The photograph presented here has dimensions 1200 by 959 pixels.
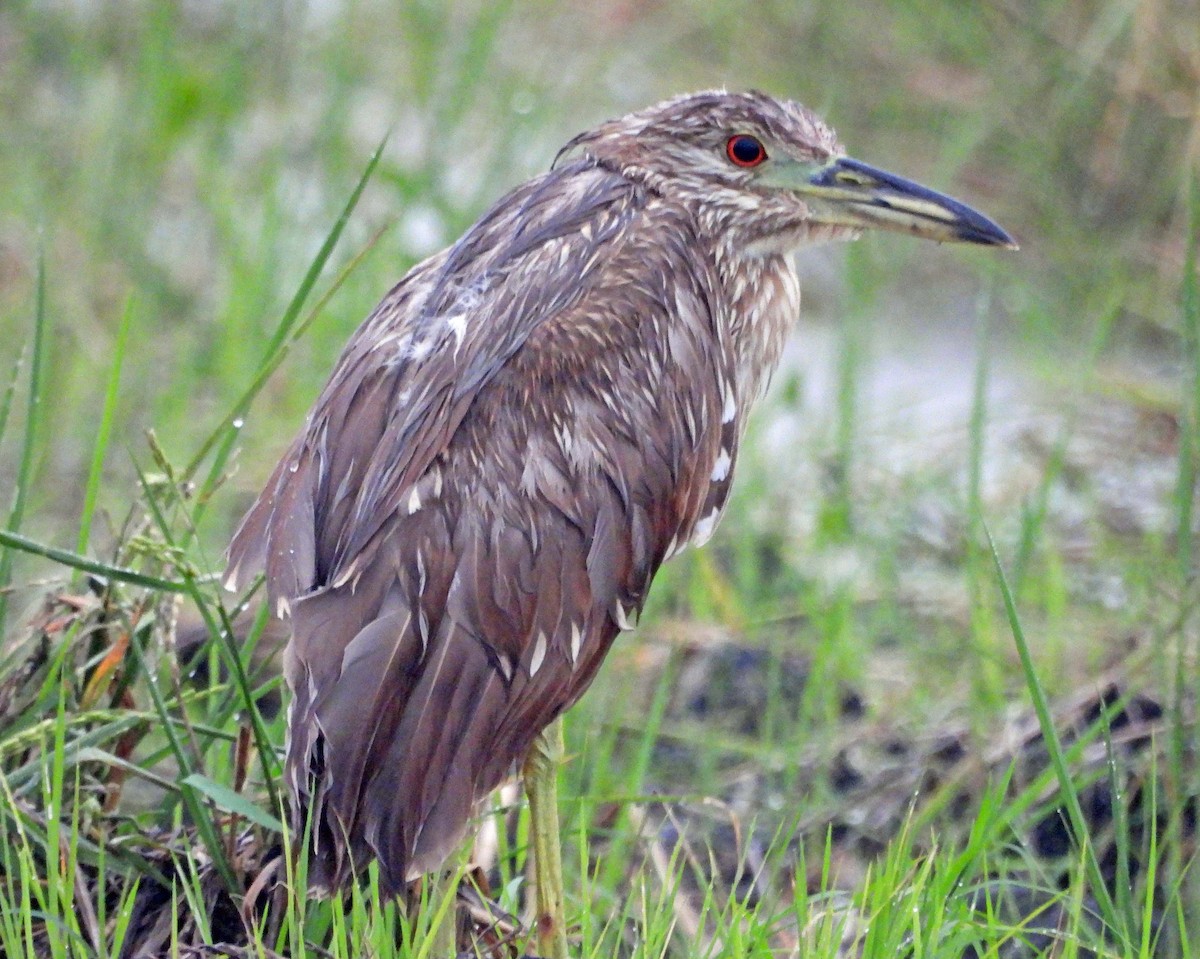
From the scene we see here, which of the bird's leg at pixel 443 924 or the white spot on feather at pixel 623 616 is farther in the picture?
the white spot on feather at pixel 623 616

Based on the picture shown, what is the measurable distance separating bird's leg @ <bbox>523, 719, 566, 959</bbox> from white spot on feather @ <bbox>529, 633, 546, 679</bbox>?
0.11m

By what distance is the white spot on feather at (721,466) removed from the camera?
3326mm

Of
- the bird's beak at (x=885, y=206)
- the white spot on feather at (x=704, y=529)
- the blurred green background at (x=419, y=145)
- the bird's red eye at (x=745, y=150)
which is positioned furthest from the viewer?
the blurred green background at (x=419, y=145)

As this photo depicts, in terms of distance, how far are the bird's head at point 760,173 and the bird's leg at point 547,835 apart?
3.58ft

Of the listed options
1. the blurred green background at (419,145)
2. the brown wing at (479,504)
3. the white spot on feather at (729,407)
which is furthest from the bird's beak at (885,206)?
the blurred green background at (419,145)

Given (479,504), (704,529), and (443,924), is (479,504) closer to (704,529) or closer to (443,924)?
(704,529)

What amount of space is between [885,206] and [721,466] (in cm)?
63

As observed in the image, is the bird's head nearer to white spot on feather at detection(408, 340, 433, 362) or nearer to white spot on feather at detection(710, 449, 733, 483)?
white spot on feather at detection(710, 449, 733, 483)

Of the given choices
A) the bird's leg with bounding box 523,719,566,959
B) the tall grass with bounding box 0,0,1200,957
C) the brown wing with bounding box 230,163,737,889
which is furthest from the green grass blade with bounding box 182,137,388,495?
the bird's leg with bounding box 523,719,566,959

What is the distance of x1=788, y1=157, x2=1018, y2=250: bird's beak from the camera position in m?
3.48

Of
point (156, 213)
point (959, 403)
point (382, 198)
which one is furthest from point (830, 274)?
point (156, 213)

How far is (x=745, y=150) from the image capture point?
3631 mm

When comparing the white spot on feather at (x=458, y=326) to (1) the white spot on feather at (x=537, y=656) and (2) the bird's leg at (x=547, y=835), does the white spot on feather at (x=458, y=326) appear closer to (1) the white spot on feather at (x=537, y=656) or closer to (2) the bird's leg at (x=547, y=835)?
(1) the white spot on feather at (x=537, y=656)

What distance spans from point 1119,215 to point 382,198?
8.74ft
